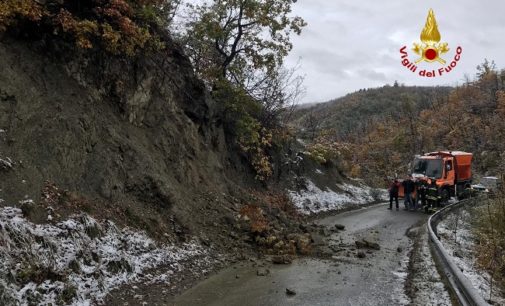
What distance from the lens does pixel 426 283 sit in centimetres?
→ 858

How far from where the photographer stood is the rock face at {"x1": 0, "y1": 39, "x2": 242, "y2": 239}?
897 cm

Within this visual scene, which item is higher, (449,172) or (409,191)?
(449,172)

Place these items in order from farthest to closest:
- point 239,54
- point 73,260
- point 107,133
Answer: point 239,54
point 107,133
point 73,260

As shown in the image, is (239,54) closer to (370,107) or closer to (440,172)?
(440,172)

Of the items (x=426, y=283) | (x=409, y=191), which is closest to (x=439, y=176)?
(x=409, y=191)

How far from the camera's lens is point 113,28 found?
11445 millimetres

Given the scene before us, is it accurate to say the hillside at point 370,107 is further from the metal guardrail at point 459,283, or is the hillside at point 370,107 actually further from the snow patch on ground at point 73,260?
the snow patch on ground at point 73,260

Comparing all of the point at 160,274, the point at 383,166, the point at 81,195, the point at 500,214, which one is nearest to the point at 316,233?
the point at 500,214

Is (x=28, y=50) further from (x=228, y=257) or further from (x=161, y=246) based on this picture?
(x=228, y=257)

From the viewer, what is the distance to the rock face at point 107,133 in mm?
8969

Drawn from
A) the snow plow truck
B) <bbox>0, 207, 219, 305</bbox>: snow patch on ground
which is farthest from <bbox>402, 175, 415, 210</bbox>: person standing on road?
<bbox>0, 207, 219, 305</bbox>: snow patch on ground

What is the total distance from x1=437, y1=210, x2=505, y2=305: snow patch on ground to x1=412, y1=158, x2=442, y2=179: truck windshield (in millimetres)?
6465

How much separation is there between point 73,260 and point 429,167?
23.4 m

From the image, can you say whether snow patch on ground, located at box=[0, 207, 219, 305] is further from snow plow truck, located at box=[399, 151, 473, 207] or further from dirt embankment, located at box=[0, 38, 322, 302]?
snow plow truck, located at box=[399, 151, 473, 207]
